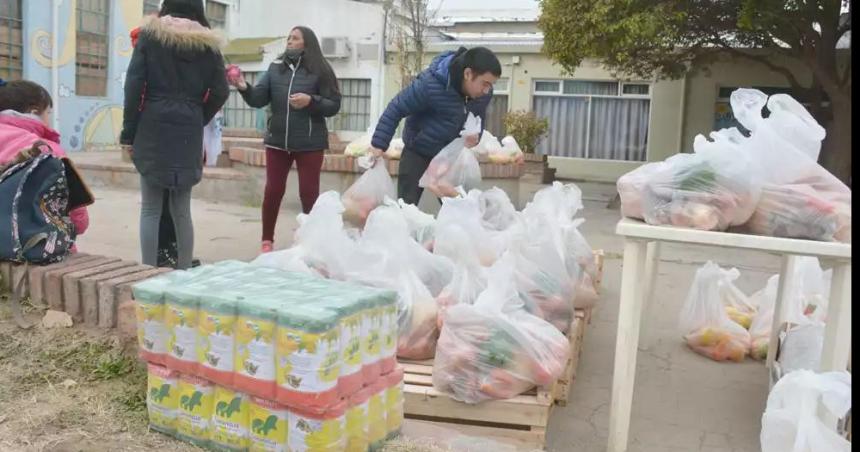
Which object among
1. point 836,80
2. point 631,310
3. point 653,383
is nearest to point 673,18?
Result: point 836,80

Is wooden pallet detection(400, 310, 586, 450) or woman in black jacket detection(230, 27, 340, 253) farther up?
woman in black jacket detection(230, 27, 340, 253)

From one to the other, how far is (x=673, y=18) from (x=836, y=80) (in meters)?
2.71

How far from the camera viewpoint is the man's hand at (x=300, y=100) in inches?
192

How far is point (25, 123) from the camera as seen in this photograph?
3510mm

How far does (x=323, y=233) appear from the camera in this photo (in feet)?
10.8

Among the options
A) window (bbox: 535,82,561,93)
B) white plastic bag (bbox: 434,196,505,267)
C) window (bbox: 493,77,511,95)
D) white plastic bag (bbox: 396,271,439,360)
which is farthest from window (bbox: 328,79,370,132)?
white plastic bag (bbox: 396,271,439,360)

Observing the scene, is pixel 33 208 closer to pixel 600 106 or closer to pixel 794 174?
pixel 794 174

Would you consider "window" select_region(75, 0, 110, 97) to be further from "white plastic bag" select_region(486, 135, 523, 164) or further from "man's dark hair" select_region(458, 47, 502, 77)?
"man's dark hair" select_region(458, 47, 502, 77)

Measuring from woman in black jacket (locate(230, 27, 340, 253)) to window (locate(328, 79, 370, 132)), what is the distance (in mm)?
12798

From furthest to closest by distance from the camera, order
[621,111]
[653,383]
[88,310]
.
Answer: [621,111] < [653,383] < [88,310]

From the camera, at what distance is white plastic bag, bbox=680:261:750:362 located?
4.02 meters

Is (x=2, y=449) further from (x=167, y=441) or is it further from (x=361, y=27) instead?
(x=361, y=27)

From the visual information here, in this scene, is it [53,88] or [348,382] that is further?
[53,88]

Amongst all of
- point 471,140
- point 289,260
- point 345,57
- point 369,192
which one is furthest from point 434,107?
point 345,57
